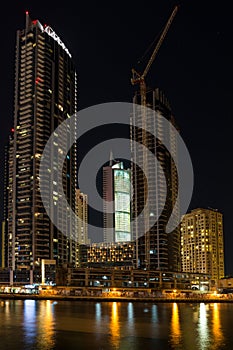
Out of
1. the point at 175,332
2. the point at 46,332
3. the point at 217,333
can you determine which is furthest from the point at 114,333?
the point at 217,333

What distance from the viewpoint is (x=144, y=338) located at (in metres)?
58.6

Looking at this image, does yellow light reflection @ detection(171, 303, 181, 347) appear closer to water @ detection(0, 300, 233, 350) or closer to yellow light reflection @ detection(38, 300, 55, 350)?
water @ detection(0, 300, 233, 350)

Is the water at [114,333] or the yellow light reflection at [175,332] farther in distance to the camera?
the yellow light reflection at [175,332]

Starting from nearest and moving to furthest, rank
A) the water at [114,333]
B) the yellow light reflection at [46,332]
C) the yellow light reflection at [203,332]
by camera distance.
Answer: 1. the water at [114,333]
2. the yellow light reflection at [46,332]
3. the yellow light reflection at [203,332]

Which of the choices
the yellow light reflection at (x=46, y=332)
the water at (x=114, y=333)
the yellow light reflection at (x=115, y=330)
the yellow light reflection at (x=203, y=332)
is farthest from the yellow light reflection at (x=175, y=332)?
the yellow light reflection at (x=46, y=332)

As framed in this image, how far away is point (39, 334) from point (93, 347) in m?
12.0

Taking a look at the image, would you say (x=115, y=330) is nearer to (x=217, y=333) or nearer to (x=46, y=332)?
(x=46, y=332)

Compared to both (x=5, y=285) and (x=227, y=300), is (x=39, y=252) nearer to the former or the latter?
(x=5, y=285)

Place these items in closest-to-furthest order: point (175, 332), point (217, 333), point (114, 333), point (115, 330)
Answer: point (114, 333) < point (217, 333) < point (175, 332) < point (115, 330)

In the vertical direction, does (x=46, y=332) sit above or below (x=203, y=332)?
above

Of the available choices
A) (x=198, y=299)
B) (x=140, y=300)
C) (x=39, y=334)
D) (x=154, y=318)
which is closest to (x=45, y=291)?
(x=140, y=300)

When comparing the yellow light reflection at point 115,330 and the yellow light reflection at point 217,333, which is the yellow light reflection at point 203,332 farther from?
the yellow light reflection at point 115,330

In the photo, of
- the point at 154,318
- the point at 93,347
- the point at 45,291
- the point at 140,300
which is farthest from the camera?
the point at 45,291

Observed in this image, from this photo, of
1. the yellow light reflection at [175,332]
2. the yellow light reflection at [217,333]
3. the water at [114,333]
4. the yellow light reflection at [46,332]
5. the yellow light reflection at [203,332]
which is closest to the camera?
the water at [114,333]
